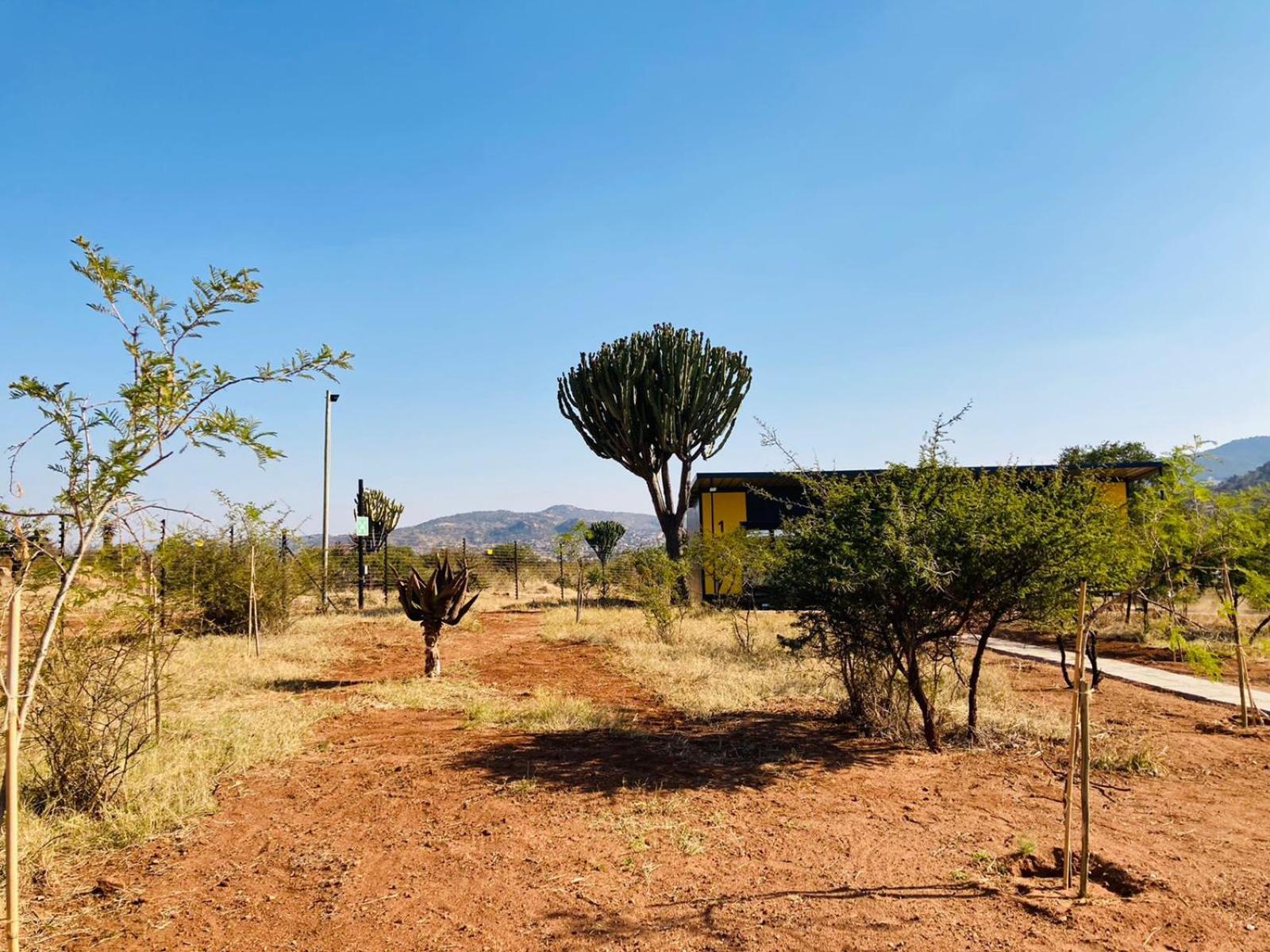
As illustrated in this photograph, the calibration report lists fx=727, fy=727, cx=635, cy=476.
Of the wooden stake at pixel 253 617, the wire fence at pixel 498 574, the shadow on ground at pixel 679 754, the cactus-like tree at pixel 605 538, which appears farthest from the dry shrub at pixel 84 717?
the cactus-like tree at pixel 605 538

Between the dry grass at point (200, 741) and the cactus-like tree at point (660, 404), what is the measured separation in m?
10.3

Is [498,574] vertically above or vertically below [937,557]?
below

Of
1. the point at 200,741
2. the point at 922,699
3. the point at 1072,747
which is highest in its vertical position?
the point at 1072,747

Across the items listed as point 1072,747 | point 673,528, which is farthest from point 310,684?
point 673,528

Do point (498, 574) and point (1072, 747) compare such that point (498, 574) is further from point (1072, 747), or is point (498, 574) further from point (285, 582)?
point (1072, 747)

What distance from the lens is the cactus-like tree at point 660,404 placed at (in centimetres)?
1944

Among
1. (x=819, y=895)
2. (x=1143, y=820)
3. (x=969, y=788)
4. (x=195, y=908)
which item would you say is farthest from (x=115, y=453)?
(x=1143, y=820)

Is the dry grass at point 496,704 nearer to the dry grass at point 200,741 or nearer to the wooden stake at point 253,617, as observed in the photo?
the dry grass at point 200,741

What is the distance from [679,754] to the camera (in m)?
5.92

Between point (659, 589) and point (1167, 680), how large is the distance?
7.66m

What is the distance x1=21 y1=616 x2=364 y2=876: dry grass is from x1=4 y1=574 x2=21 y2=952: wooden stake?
4.53 ft

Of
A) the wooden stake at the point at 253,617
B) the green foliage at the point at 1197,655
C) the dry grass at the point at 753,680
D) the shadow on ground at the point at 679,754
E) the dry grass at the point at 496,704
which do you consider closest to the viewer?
the shadow on ground at the point at 679,754

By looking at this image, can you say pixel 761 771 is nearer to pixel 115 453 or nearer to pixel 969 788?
pixel 969 788

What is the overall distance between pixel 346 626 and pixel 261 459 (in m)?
12.9
